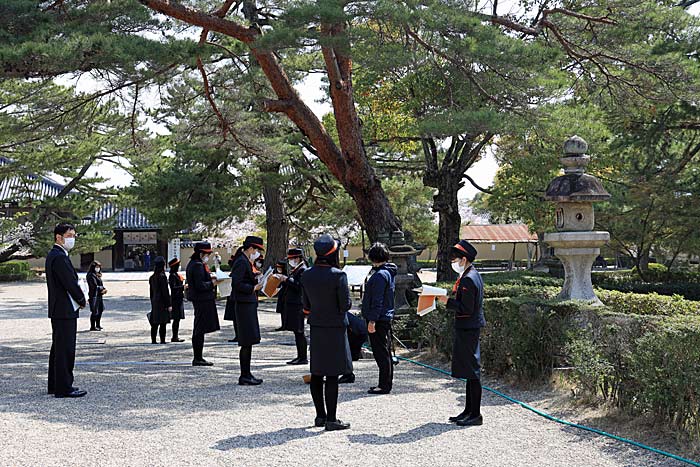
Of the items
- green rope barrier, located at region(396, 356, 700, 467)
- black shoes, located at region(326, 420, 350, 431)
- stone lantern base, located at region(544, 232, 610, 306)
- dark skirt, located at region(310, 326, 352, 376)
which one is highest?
stone lantern base, located at region(544, 232, 610, 306)

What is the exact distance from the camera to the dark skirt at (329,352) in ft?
18.6

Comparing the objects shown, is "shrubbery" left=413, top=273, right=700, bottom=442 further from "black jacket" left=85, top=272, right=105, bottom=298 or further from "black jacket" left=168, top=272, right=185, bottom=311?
"black jacket" left=85, top=272, right=105, bottom=298

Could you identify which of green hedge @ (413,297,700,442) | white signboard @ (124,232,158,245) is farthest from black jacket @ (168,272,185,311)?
white signboard @ (124,232,158,245)

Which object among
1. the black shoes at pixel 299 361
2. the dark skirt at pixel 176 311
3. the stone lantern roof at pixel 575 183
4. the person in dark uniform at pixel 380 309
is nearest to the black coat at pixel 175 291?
the dark skirt at pixel 176 311

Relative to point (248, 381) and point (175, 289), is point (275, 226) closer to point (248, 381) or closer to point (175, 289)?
point (175, 289)

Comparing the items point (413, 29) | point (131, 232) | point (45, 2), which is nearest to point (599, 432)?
point (413, 29)

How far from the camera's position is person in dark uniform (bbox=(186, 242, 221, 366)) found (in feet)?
29.2

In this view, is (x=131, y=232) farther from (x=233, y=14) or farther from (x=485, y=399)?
(x=485, y=399)

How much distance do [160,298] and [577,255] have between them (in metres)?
6.49

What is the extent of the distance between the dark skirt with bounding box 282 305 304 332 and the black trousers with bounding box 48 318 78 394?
2.98 m

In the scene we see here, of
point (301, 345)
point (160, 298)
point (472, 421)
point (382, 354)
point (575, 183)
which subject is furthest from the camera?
point (160, 298)

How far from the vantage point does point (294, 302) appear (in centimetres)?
948

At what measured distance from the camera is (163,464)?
15.7 ft

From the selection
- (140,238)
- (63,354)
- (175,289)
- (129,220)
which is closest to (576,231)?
(63,354)
